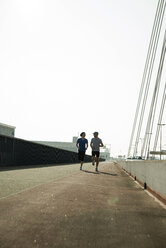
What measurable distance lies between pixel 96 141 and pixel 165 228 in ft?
32.3

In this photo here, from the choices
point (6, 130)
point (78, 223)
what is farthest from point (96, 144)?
point (6, 130)

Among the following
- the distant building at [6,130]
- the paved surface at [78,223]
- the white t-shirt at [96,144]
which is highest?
the distant building at [6,130]

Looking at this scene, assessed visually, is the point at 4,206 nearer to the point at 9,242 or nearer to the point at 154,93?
the point at 9,242

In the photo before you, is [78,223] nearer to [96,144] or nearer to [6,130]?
[96,144]

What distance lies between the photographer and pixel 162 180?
13.8 ft

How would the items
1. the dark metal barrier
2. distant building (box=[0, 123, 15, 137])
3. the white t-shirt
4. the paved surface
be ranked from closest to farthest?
1. the paved surface
2. the white t-shirt
3. the dark metal barrier
4. distant building (box=[0, 123, 15, 137])

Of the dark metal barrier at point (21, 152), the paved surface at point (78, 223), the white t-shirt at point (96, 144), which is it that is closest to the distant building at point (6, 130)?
the dark metal barrier at point (21, 152)

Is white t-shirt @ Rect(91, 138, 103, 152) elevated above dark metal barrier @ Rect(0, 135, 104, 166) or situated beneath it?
elevated above

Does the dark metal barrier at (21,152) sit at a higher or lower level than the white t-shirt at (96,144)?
lower

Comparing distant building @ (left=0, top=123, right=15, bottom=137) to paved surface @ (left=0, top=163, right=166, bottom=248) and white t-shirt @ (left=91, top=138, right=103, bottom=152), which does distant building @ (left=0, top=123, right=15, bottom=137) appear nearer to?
white t-shirt @ (left=91, top=138, right=103, bottom=152)

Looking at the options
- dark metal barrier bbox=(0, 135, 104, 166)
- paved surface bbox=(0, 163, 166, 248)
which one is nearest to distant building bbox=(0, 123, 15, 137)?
dark metal barrier bbox=(0, 135, 104, 166)

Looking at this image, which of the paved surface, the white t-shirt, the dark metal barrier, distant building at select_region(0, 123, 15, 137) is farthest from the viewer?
distant building at select_region(0, 123, 15, 137)

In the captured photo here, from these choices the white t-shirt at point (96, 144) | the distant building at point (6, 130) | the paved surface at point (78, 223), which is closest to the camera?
the paved surface at point (78, 223)

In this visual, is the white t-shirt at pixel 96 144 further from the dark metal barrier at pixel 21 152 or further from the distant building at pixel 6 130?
the distant building at pixel 6 130
